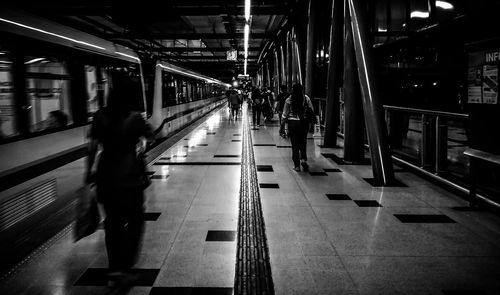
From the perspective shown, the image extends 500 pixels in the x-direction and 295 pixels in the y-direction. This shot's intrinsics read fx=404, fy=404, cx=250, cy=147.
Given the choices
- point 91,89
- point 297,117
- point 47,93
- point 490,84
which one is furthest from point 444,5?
point 47,93

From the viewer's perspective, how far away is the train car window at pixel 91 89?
627 centimetres

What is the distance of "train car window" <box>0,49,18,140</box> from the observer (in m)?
4.14

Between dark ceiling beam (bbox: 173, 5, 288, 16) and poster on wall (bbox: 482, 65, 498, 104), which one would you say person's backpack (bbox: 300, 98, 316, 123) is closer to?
poster on wall (bbox: 482, 65, 498, 104)

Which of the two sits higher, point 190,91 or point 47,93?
point 190,91

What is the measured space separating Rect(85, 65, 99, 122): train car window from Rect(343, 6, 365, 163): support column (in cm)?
479

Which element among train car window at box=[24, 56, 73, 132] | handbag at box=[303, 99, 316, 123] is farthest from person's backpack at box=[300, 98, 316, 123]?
train car window at box=[24, 56, 73, 132]

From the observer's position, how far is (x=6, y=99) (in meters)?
4.22

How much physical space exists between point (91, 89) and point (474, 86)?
540cm

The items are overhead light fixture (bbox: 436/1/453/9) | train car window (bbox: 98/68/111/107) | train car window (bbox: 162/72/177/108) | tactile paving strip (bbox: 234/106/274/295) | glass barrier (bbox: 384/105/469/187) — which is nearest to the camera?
tactile paving strip (bbox: 234/106/274/295)

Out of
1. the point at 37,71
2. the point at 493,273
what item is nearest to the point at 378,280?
the point at 493,273

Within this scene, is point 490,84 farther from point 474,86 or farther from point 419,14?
point 419,14

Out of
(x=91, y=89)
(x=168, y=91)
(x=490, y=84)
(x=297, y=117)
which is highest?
(x=168, y=91)

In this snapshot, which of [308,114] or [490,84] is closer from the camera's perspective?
[490,84]

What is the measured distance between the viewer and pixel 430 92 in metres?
10.8
